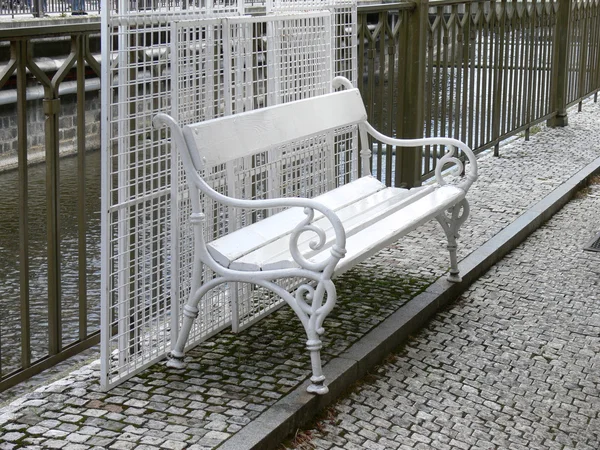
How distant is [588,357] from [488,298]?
949 mm

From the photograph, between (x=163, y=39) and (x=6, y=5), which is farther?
(x=6, y=5)

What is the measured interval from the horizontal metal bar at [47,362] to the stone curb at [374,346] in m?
1.00

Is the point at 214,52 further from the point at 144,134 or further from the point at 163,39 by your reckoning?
the point at 144,134

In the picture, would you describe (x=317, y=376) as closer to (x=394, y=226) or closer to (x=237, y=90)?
(x=394, y=226)

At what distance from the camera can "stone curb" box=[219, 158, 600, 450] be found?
3.83m

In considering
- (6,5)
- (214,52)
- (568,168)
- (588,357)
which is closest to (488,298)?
(588,357)

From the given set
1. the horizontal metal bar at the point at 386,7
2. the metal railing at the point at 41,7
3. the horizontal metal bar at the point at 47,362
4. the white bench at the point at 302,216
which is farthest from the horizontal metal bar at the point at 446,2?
the metal railing at the point at 41,7

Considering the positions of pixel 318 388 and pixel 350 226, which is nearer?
pixel 318 388

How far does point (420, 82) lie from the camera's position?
315 inches

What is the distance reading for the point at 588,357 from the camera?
5004 mm

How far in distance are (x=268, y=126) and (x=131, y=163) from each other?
0.83 metres

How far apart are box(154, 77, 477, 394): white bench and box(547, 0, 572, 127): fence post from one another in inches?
265

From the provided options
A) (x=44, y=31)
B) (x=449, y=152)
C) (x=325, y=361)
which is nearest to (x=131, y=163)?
(x=44, y=31)

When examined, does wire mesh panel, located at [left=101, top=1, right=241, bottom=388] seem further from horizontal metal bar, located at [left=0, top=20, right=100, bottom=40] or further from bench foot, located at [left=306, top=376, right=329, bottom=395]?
bench foot, located at [left=306, top=376, right=329, bottom=395]
